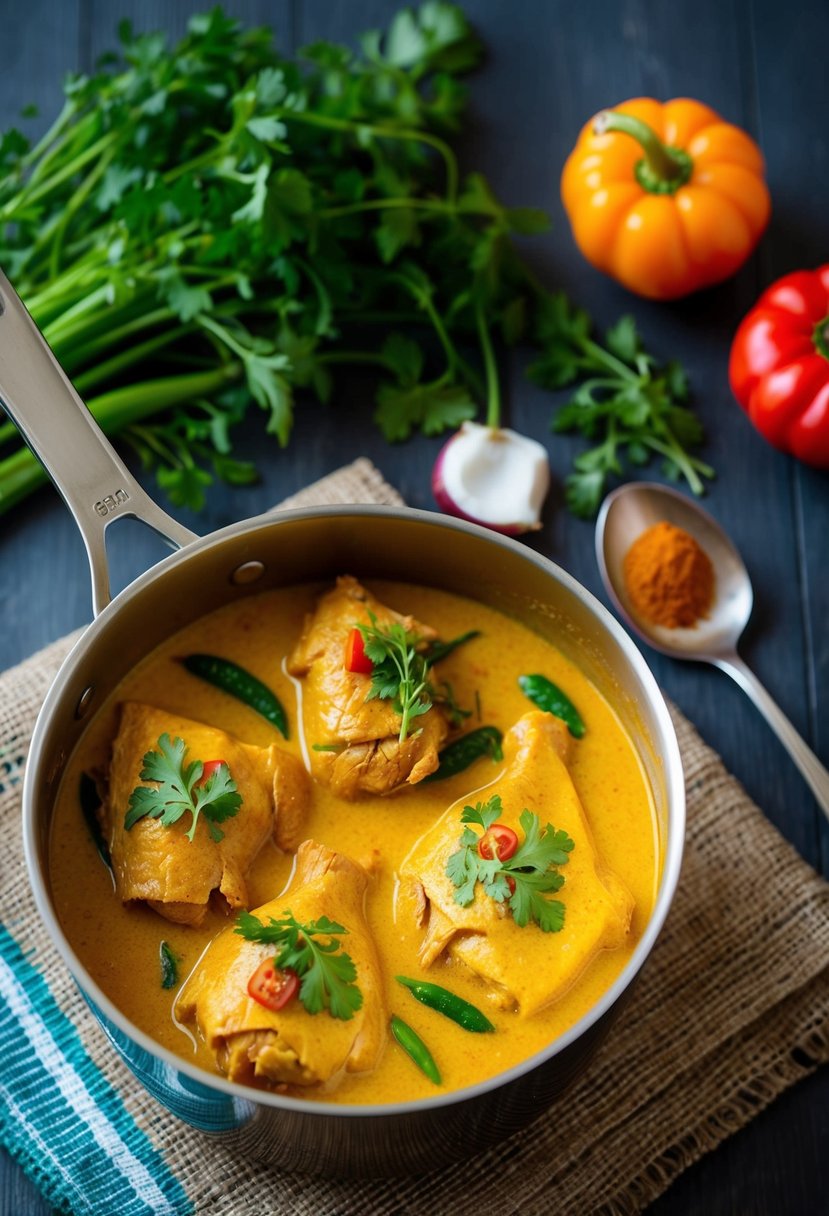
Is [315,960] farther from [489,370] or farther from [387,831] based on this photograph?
[489,370]

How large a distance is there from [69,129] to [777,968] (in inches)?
126

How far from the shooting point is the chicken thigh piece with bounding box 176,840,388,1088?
2490mm

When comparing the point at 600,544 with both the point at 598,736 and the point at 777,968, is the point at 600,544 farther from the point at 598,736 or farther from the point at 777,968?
the point at 777,968

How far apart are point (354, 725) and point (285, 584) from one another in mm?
535

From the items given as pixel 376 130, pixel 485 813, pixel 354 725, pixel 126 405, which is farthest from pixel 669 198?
pixel 485 813

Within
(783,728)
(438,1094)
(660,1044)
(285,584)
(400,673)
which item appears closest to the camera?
(438,1094)

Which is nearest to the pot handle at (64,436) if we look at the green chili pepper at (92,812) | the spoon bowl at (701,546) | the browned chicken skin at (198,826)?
the browned chicken skin at (198,826)

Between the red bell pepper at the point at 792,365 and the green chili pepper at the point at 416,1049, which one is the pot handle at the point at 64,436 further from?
the red bell pepper at the point at 792,365

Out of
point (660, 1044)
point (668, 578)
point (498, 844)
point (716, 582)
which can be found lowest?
point (660, 1044)

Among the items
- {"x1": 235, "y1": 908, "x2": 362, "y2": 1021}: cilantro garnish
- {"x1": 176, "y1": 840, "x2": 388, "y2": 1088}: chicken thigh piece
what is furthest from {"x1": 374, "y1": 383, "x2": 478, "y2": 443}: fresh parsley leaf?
{"x1": 235, "y1": 908, "x2": 362, "y2": 1021}: cilantro garnish

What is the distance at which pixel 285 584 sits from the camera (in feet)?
10.7

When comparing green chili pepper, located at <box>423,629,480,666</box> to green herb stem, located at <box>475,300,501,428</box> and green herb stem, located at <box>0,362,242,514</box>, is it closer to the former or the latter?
green herb stem, located at <box>475,300,501,428</box>

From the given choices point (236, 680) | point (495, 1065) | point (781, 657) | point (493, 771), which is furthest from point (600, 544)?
point (495, 1065)

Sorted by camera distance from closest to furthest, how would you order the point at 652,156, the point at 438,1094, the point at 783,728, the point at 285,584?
the point at 438,1094
the point at 285,584
the point at 783,728
the point at 652,156
